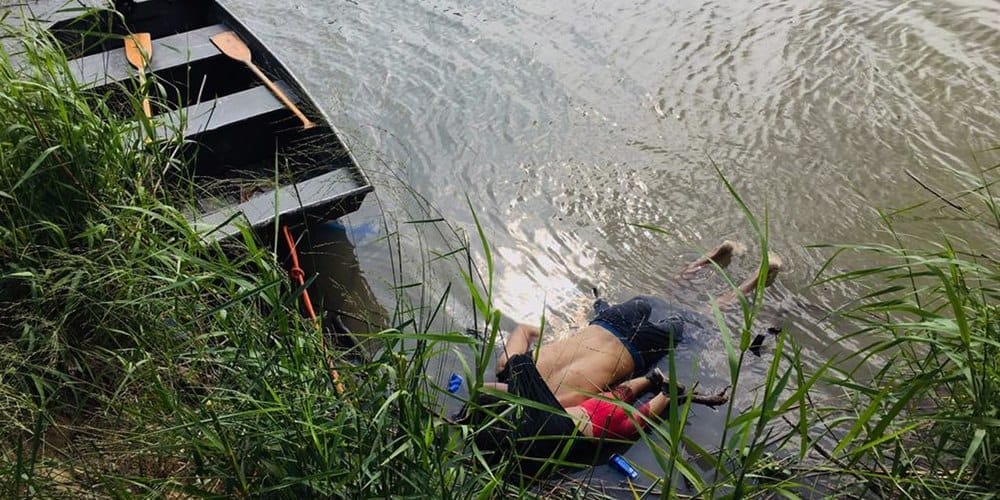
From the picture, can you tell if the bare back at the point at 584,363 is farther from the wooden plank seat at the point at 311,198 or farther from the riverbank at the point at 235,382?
the wooden plank seat at the point at 311,198

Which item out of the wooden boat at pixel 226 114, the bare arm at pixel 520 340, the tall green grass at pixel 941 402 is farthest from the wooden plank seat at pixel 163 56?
the tall green grass at pixel 941 402

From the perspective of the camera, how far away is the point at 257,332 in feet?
8.11

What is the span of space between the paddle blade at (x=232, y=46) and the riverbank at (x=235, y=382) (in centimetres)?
222

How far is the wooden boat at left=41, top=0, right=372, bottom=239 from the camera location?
3.96 metres

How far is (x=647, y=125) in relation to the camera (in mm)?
5902

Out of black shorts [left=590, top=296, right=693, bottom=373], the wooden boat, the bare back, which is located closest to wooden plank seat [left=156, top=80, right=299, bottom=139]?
the wooden boat

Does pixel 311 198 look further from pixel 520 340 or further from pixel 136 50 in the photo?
pixel 136 50

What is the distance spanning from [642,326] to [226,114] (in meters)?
2.71

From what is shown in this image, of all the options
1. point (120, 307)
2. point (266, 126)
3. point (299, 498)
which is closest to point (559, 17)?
point (266, 126)

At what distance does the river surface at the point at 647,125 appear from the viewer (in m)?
4.93

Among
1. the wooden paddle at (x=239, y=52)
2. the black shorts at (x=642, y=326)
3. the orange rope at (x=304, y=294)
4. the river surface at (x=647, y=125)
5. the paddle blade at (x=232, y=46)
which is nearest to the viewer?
the orange rope at (x=304, y=294)

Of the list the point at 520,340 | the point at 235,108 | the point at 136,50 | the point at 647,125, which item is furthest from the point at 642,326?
the point at 136,50

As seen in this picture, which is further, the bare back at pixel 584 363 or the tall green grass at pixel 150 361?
the bare back at pixel 584 363

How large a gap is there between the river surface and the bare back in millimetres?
457
